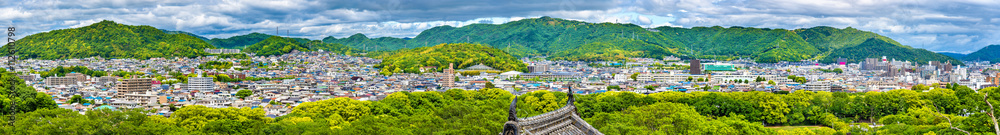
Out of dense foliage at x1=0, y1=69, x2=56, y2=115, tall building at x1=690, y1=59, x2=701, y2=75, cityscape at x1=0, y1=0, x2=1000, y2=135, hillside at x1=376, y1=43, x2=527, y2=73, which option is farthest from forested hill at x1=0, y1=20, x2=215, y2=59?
dense foliage at x1=0, y1=69, x2=56, y2=115

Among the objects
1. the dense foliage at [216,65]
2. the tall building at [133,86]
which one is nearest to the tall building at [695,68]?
the dense foliage at [216,65]

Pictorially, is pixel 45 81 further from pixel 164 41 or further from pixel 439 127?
pixel 439 127

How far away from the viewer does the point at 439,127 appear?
26641 millimetres

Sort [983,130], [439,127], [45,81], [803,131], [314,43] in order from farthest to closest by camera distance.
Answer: [314,43] → [45,81] → [803,131] → [439,127] → [983,130]

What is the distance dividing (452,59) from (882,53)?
107 metres

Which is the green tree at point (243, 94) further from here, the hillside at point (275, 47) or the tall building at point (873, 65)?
the tall building at point (873, 65)

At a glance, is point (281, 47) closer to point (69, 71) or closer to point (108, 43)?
point (108, 43)

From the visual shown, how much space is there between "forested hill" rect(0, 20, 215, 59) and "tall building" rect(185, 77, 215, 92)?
57.7 m

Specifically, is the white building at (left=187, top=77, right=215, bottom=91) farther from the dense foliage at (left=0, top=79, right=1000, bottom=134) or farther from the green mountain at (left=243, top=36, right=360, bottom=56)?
the green mountain at (left=243, top=36, right=360, bottom=56)

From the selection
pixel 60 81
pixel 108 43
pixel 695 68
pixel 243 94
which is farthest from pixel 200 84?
pixel 695 68

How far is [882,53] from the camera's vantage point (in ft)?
588

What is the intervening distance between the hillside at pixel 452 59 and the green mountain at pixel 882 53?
77.7 m

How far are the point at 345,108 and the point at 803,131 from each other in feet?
65.7

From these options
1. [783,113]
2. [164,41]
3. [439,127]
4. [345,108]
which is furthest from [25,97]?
[164,41]
